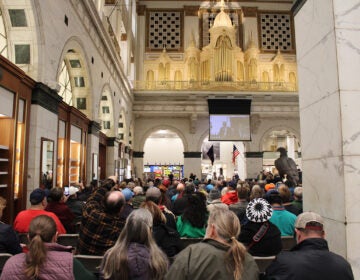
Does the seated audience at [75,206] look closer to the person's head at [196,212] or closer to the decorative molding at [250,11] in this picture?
the person's head at [196,212]

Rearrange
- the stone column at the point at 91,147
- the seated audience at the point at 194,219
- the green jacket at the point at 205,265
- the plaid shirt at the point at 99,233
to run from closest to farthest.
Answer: the green jacket at the point at 205,265
the plaid shirt at the point at 99,233
the seated audience at the point at 194,219
the stone column at the point at 91,147

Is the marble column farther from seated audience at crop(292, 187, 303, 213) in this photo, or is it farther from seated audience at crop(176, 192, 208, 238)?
seated audience at crop(292, 187, 303, 213)

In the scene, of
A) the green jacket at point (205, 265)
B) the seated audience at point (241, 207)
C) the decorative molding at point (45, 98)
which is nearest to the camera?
the green jacket at point (205, 265)

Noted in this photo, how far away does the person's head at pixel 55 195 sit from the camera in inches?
172

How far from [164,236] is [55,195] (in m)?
2.07

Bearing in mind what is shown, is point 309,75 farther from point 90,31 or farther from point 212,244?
point 90,31

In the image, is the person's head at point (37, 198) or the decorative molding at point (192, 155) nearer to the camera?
the person's head at point (37, 198)

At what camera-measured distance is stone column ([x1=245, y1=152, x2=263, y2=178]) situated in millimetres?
21078

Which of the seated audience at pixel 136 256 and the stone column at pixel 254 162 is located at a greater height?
the stone column at pixel 254 162

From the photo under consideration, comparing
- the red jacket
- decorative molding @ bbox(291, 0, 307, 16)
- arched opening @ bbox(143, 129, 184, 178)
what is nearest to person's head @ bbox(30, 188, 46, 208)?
the red jacket

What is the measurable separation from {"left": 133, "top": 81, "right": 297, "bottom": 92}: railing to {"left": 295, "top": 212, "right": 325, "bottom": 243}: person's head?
1768cm

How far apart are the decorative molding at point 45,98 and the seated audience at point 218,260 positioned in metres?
5.36

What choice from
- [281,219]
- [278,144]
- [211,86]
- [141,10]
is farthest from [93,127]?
[278,144]

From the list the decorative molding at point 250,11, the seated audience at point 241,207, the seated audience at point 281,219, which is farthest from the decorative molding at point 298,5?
the decorative molding at point 250,11
